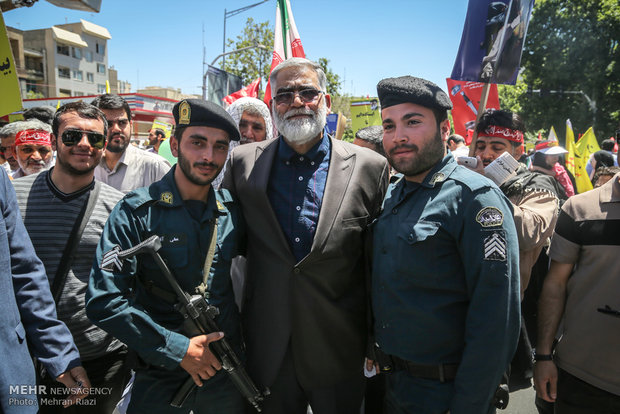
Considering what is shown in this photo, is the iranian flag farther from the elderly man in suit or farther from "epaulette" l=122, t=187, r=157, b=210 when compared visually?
"epaulette" l=122, t=187, r=157, b=210

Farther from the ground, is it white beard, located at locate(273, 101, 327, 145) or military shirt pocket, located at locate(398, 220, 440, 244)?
white beard, located at locate(273, 101, 327, 145)

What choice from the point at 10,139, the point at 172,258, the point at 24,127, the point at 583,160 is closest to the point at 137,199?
the point at 172,258

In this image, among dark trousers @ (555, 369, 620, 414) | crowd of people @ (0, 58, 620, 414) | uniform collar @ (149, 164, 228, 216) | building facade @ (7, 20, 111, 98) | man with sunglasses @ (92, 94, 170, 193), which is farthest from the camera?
building facade @ (7, 20, 111, 98)

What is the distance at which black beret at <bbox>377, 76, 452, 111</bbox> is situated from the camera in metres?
1.98

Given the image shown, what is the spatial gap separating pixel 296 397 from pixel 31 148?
3.68m

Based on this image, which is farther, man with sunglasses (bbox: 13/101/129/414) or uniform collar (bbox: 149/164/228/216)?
man with sunglasses (bbox: 13/101/129/414)

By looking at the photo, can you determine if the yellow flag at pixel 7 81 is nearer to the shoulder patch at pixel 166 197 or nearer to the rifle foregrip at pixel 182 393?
the shoulder patch at pixel 166 197

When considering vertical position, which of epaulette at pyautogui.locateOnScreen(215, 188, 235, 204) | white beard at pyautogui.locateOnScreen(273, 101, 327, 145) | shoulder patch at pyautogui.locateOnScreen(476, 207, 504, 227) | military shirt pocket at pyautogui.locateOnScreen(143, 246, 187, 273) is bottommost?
military shirt pocket at pyautogui.locateOnScreen(143, 246, 187, 273)

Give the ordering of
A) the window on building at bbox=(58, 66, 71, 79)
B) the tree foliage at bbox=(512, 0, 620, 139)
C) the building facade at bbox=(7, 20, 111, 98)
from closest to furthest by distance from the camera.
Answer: the tree foliage at bbox=(512, 0, 620, 139), the building facade at bbox=(7, 20, 111, 98), the window on building at bbox=(58, 66, 71, 79)

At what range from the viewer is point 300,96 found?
257 centimetres

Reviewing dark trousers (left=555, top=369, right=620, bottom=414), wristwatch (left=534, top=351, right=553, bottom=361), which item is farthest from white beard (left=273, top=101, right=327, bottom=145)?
dark trousers (left=555, top=369, right=620, bottom=414)

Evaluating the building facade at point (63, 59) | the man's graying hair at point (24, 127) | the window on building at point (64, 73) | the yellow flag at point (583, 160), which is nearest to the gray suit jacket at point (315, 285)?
the man's graying hair at point (24, 127)

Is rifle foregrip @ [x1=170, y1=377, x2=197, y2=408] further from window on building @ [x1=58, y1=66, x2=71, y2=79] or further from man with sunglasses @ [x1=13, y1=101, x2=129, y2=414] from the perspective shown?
window on building @ [x1=58, y1=66, x2=71, y2=79]

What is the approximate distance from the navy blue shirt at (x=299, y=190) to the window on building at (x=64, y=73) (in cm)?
5548
